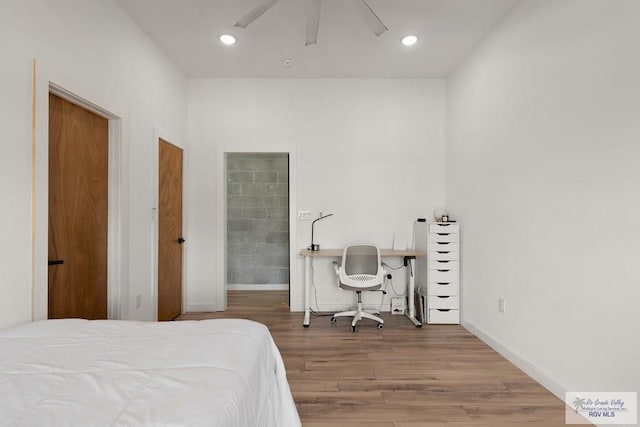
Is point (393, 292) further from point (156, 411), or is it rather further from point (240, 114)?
point (156, 411)

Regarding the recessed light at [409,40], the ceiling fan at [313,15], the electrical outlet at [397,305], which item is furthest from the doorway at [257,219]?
the ceiling fan at [313,15]

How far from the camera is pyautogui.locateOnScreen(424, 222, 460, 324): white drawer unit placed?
365 cm

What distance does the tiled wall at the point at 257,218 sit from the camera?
5.64 metres

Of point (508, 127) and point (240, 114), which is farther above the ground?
point (240, 114)

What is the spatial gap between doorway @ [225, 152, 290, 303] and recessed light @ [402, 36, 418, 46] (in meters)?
2.81

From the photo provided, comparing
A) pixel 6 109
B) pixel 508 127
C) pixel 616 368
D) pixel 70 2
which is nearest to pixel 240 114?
pixel 70 2

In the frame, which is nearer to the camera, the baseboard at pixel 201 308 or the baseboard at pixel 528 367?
the baseboard at pixel 528 367

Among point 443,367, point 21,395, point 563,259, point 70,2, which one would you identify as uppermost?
point 70,2

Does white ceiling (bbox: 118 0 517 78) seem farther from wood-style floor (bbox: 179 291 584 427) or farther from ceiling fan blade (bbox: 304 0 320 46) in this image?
wood-style floor (bbox: 179 291 584 427)

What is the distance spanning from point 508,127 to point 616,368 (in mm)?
1859

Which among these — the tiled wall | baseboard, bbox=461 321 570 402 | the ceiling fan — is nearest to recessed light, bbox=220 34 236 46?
the ceiling fan

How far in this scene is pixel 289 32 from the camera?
3.14 m

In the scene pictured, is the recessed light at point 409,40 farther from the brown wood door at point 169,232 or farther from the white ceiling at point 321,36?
the brown wood door at point 169,232

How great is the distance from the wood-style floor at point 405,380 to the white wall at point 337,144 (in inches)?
37.1
